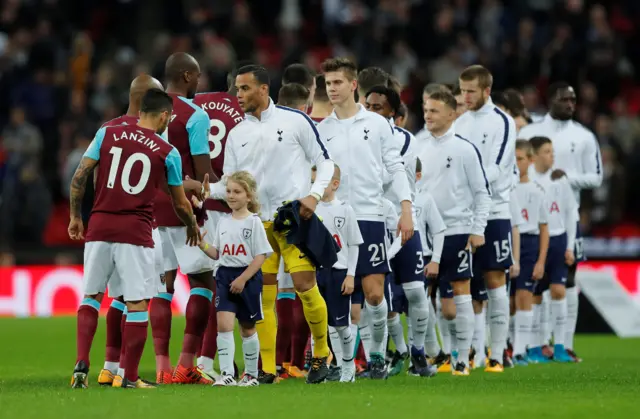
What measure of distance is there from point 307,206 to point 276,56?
15505 mm

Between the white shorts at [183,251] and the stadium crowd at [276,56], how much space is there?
10.6 meters

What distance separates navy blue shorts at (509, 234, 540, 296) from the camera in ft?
45.2

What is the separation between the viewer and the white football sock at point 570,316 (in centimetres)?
1441

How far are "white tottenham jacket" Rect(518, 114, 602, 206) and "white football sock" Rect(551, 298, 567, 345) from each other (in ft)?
4.45

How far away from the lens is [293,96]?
1114 cm

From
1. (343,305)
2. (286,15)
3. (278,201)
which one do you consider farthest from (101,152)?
(286,15)

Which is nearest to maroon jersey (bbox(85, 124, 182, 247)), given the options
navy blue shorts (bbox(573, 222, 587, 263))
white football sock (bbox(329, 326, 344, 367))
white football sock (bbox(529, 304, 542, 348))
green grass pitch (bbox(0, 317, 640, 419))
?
green grass pitch (bbox(0, 317, 640, 419))

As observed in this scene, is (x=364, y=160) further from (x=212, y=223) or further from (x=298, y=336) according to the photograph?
(x=298, y=336)

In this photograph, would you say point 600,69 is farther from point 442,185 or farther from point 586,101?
point 442,185

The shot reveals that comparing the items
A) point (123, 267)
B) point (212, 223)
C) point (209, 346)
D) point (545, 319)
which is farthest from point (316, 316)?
point (545, 319)

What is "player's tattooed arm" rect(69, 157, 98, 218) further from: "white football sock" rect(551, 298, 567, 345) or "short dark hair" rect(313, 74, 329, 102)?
"white football sock" rect(551, 298, 567, 345)

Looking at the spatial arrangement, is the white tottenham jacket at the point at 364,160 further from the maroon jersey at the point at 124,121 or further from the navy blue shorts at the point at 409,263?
the maroon jersey at the point at 124,121

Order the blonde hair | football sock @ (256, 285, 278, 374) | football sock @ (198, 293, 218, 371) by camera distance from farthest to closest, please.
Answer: football sock @ (198, 293, 218, 371)
football sock @ (256, 285, 278, 374)
the blonde hair

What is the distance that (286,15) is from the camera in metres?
26.1
